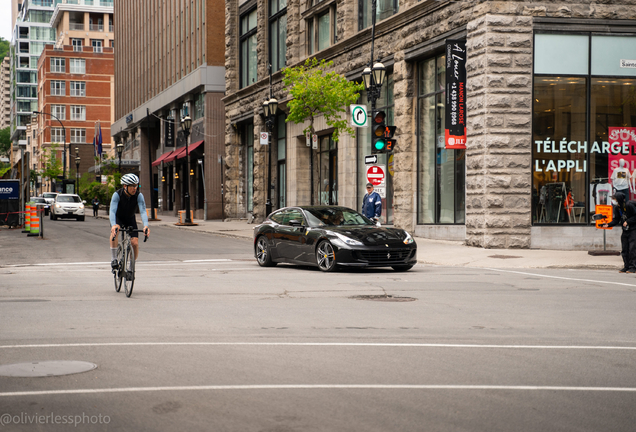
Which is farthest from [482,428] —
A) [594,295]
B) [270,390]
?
[594,295]

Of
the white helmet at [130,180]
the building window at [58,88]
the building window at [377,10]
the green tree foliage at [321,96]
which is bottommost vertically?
the white helmet at [130,180]

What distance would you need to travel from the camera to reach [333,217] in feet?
55.9

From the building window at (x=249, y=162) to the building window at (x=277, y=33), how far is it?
553 cm

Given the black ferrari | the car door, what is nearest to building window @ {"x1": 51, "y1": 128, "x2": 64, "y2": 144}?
the black ferrari

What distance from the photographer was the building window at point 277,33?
38875 mm

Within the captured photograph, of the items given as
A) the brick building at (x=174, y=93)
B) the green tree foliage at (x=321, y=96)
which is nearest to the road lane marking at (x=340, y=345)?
the green tree foliage at (x=321, y=96)

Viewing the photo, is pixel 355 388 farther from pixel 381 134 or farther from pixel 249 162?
pixel 249 162

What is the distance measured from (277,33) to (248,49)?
4.91 meters

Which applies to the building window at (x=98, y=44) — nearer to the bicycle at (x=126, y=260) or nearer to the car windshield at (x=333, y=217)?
the car windshield at (x=333, y=217)

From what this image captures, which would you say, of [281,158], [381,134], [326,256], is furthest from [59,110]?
[326,256]

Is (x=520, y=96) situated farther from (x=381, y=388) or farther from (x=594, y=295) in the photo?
(x=381, y=388)

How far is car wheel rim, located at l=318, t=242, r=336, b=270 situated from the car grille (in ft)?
2.17

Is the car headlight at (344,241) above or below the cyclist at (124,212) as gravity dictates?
below

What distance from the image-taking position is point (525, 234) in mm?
21719
